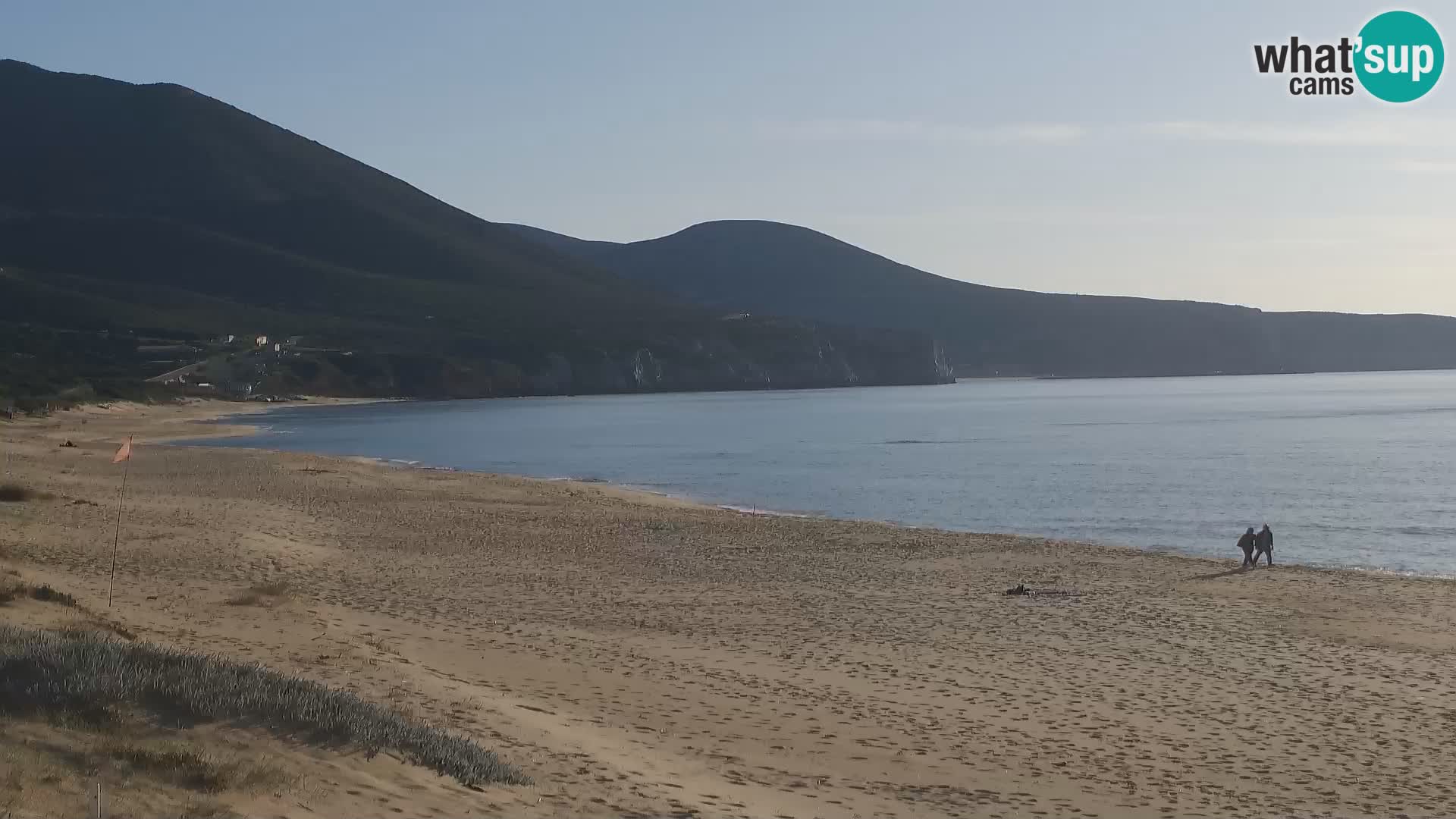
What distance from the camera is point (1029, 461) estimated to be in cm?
6094

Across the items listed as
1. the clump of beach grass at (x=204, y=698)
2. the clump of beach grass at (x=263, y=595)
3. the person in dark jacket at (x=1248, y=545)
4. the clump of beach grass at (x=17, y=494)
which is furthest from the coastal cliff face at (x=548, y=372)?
the clump of beach grass at (x=204, y=698)

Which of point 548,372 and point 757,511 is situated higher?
point 548,372

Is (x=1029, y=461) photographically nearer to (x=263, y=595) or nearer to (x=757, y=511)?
(x=757, y=511)

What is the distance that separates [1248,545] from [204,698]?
23.3 m

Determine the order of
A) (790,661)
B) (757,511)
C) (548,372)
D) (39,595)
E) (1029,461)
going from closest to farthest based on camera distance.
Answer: (39,595), (790,661), (757,511), (1029,461), (548,372)

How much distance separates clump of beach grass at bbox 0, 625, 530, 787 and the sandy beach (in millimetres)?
231

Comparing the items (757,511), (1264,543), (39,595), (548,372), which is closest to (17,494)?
(39,595)

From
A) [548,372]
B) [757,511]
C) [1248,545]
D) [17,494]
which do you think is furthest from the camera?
[548,372]

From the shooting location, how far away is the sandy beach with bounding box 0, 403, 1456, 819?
9453 mm

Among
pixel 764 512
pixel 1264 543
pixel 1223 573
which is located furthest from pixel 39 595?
pixel 764 512

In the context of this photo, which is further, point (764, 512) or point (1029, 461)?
point (1029, 461)

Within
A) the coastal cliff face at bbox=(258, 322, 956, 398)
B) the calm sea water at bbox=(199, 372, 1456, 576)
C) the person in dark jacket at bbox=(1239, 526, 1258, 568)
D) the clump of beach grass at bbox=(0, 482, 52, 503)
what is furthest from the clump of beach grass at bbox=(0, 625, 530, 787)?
the coastal cliff face at bbox=(258, 322, 956, 398)

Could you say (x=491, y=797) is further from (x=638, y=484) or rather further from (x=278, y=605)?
(x=638, y=484)

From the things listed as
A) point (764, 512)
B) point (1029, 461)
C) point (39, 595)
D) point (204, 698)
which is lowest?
point (764, 512)
